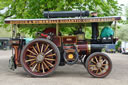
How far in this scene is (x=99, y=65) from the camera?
8023 mm

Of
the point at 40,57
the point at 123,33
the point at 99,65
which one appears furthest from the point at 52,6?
the point at 123,33

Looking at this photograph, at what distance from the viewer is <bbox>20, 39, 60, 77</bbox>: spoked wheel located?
7.95 m

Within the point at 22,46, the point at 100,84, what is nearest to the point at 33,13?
the point at 22,46

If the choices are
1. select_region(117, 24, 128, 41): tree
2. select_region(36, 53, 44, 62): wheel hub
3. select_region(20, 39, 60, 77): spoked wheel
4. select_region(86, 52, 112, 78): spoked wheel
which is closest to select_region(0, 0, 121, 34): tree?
select_region(20, 39, 60, 77): spoked wheel

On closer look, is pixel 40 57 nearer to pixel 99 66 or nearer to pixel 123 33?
pixel 99 66

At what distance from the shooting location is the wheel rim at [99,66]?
794cm

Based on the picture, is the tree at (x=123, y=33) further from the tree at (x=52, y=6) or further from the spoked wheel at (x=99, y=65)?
the spoked wheel at (x=99, y=65)

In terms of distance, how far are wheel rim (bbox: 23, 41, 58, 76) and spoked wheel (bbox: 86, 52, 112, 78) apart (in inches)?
53.1

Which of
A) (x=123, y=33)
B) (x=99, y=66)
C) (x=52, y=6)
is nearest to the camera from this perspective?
(x=99, y=66)

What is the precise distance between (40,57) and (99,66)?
2.34 meters

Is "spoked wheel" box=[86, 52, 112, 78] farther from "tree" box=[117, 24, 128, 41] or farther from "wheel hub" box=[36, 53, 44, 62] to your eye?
"tree" box=[117, 24, 128, 41]

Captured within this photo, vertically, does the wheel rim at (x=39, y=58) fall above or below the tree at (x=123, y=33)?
above

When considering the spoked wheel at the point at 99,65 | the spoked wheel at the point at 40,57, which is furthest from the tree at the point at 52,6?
the spoked wheel at the point at 99,65

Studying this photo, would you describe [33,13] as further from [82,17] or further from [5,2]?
[82,17]
